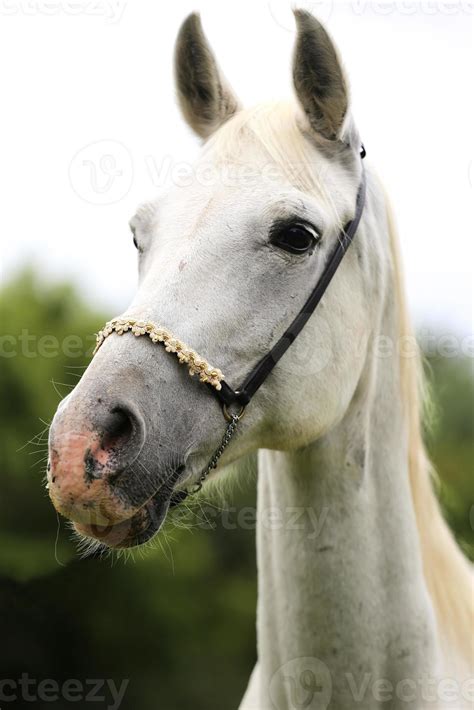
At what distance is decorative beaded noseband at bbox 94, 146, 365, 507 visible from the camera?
2.30 meters

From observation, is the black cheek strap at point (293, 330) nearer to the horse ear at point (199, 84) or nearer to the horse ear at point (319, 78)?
the horse ear at point (319, 78)

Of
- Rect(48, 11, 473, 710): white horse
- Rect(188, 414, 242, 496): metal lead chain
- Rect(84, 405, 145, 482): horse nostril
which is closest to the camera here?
Rect(84, 405, 145, 482): horse nostril

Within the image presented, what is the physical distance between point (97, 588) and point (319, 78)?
8.90 metres

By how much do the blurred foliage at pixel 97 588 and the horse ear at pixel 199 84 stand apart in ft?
21.5

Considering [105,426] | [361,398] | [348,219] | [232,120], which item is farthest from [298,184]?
[105,426]

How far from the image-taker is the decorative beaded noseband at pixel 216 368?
2.30m

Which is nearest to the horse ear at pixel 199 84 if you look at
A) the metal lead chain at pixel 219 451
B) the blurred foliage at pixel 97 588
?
the metal lead chain at pixel 219 451

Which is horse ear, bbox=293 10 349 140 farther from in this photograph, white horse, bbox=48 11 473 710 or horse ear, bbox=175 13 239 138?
horse ear, bbox=175 13 239 138

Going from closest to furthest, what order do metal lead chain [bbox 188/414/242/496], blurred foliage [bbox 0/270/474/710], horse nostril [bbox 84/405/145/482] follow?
horse nostril [bbox 84/405/145/482], metal lead chain [bbox 188/414/242/496], blurred foliage [bbox 0/270/474/710]

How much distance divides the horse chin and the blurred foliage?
293 inches

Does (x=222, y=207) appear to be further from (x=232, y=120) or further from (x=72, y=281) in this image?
(x=72, y=281)

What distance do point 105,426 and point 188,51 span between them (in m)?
1.90

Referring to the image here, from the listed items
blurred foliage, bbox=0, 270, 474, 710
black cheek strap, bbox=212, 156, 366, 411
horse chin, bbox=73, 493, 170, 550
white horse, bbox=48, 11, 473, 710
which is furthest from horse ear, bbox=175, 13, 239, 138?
blurred foliage, bbox=0, 270, 474, 710

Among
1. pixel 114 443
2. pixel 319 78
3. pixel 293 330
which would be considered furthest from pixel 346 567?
pixel 319 78
